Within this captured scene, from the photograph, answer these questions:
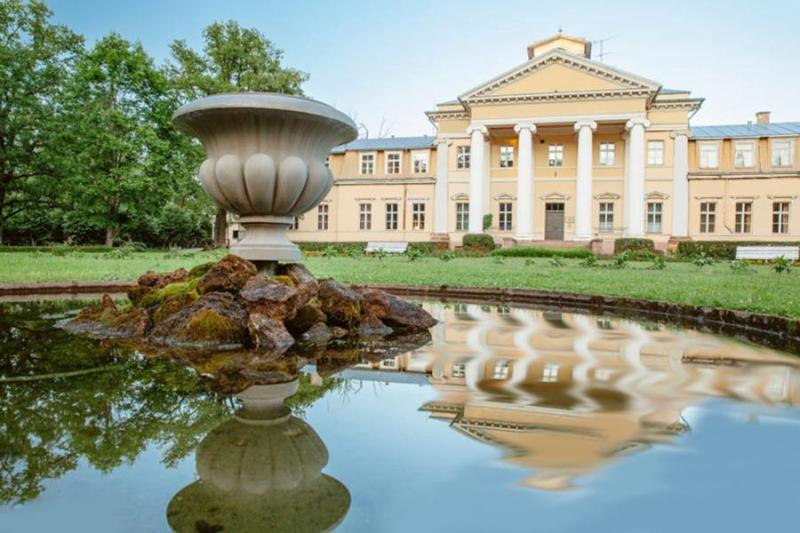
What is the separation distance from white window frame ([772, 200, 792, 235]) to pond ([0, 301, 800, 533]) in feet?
113

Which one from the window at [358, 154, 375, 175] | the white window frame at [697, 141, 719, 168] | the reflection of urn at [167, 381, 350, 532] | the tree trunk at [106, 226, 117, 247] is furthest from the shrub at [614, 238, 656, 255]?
the reflection of urn at [167, 381, 350, 532]

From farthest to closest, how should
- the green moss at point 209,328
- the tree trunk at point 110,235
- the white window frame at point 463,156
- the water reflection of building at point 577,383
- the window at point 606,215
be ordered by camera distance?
the white window frame at point 463,156 → the window at point 606,215 → the tree trunk at point 110,235 → the green moss at point 209,328 → the water reflection of building at point 577,383

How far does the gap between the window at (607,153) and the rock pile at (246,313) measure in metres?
31.9

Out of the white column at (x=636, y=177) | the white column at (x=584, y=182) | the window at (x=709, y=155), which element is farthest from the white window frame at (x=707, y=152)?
the white column at (x=584, y=182)

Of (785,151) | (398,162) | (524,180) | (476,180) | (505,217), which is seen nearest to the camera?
(785,151)

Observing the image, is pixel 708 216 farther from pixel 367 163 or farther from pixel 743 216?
pixel 367 163

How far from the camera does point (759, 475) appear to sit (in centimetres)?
204

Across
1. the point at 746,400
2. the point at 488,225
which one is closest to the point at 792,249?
the point at 488,225

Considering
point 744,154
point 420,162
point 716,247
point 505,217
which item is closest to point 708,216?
point 716,247

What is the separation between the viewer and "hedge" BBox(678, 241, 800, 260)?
97.0 feet

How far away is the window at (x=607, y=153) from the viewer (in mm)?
34094

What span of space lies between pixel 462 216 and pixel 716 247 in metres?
15.1

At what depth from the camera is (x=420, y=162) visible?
37344 mm

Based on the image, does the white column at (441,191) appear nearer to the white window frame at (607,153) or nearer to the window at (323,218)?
the window at (323,218)
